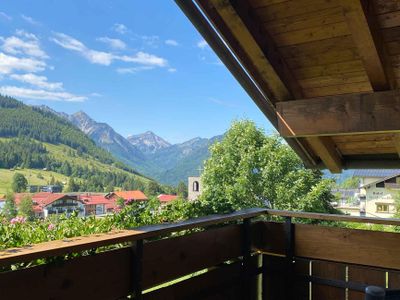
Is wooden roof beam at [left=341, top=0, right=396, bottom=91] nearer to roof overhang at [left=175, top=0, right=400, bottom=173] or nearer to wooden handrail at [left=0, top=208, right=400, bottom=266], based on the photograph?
roof overhang at [left=175, top=0, right=400, bottom=173]

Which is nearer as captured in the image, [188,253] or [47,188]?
[188,253]

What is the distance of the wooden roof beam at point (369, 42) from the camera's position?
152cm

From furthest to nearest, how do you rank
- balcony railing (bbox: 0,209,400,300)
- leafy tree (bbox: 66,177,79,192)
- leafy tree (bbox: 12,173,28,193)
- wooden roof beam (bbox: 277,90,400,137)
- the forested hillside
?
the forested hillside → leafy tree (bbox: 66,177,79,192) → leafy tree (bbox: 12,173,28,193) → wooden roof beam (bbox: 277,90,400,137) → balcony railing (bbox: 0,209,400,300)

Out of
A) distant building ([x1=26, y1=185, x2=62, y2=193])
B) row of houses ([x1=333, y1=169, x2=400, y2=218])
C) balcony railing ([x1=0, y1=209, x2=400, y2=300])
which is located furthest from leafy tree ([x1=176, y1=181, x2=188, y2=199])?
distant building ([x1=26, y1=185, x2=62, y2=193])

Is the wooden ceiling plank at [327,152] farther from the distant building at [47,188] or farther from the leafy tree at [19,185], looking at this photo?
the distant building at [47,188]

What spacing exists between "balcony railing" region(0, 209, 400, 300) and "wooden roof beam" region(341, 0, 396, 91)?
78cm

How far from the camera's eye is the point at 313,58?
1.97 metres

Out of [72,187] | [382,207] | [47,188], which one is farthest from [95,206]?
[47,188]

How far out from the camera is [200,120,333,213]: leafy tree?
15.2 meters

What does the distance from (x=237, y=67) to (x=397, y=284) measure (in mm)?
1446

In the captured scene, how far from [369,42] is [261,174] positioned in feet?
48.3

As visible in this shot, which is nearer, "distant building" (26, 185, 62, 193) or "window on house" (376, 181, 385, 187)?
"window on house" (376, 181, 385, 187)

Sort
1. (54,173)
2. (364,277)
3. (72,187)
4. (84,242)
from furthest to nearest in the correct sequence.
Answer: (54,173) < (72,187) < (364,277) < (84,242)

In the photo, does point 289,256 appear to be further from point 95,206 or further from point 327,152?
point 95,206
